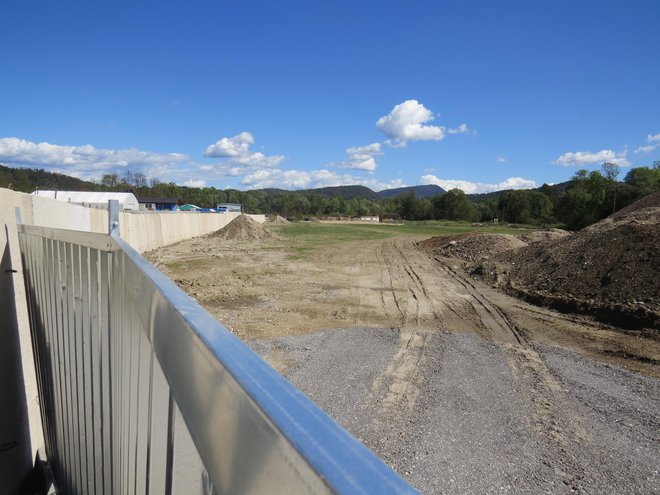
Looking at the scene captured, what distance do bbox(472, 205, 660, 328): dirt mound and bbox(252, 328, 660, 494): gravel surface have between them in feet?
11.2

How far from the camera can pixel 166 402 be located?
139 cm

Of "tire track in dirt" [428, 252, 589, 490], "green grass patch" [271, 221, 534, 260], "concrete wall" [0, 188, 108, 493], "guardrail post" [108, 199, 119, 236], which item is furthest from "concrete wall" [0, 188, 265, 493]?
"green grass patch" [271, 221, 534, 260]

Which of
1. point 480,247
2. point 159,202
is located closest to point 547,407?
point 480,247

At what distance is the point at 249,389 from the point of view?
75 cm

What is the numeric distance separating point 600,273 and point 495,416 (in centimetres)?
932

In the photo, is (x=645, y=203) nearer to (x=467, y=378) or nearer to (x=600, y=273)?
(x=600, y=273)

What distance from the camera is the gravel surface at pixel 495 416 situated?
4.54 meters

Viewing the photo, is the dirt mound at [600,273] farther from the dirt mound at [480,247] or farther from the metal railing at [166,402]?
the metal railing at [166,402]

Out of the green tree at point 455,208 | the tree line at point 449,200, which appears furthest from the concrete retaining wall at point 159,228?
the green tree at point 455,208

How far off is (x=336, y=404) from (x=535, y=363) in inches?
155

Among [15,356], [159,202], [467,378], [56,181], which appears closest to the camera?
[15,356]

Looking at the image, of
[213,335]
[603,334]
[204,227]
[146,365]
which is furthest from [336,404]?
[204,227]

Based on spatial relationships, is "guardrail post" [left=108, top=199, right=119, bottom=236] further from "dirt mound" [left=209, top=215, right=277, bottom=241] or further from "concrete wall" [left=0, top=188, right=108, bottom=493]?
"dirt mound" [left=209, top=215, right=277, bottom=241]

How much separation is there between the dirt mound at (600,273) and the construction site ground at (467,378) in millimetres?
653
